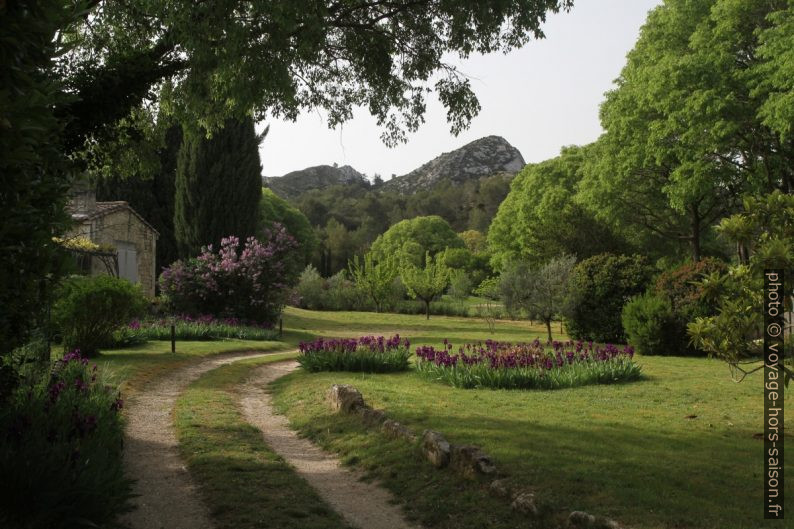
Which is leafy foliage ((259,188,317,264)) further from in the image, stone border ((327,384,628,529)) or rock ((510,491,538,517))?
rock ((510,491,538,517))

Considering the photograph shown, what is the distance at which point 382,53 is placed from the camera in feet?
36.9

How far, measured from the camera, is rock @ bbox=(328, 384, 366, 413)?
9078 millimetres

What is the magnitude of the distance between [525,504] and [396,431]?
270cm

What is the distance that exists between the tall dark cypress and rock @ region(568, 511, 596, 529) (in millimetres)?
25872

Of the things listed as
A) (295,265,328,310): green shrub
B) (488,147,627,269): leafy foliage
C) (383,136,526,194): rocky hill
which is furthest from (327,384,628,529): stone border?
(383,136,526,194): rocky hill

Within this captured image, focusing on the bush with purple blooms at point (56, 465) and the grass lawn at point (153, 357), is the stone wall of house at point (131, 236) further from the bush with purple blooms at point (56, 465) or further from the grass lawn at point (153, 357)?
the bush with purple blooms at point (56, 465)

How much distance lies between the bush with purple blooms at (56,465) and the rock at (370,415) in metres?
3.10

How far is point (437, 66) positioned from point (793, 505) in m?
8.79

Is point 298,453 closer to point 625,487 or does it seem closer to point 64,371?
point 64,371

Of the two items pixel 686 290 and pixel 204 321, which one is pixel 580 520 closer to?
pixel 686 290

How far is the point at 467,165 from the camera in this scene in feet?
503

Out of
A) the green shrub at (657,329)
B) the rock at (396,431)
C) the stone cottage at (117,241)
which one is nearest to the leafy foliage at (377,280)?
the stone cottage at (117,241)

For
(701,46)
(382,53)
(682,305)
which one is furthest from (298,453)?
(701,46)

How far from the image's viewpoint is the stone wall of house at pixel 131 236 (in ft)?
80.9
